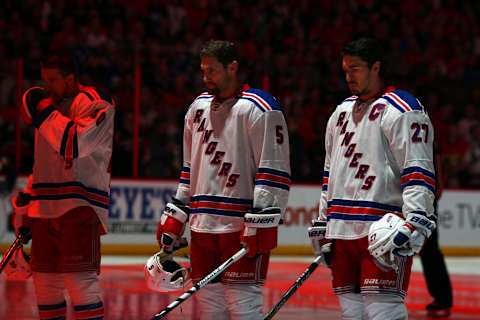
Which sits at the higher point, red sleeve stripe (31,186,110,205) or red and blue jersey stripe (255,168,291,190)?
red and blue jersey stripe (255,168,291,190)

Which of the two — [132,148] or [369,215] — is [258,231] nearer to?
[369,215]

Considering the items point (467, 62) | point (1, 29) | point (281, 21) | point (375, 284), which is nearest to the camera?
point (375, 284)

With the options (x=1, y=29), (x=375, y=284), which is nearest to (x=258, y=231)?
(x=375, y=284)

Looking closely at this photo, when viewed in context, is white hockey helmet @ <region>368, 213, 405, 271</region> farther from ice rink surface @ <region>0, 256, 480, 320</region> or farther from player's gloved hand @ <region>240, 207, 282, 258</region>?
ice rink surface @ <region>0, 256, 480, 320</region>

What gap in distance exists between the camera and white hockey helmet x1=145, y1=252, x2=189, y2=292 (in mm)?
4047

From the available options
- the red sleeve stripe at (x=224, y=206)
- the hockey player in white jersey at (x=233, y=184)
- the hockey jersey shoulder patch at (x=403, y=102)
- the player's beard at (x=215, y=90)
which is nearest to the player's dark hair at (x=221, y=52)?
the hockey player in white jersey at (x=233, y=184)

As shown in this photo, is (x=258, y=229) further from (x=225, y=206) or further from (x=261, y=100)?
(x=261, y=100)

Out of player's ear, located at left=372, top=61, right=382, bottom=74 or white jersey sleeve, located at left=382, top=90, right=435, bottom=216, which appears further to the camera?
player's ear, located at left=372, top=61, right=382, bottom=74

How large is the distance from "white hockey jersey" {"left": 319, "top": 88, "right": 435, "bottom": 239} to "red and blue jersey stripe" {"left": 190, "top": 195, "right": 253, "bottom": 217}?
0.39 metres

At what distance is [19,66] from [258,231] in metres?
6.54

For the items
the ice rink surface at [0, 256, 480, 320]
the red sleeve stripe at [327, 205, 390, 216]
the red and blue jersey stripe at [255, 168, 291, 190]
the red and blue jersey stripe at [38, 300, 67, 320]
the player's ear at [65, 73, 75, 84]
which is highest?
the player's ear at [65, 73, 75, 84]

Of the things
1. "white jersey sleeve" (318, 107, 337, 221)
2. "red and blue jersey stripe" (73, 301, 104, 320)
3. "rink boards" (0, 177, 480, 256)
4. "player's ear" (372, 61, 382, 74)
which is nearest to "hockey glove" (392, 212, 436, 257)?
"white jersey sleeve" (318, 107, 337, 221)

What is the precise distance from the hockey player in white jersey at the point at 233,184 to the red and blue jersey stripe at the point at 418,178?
61 centimetres

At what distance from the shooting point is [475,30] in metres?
14.5
